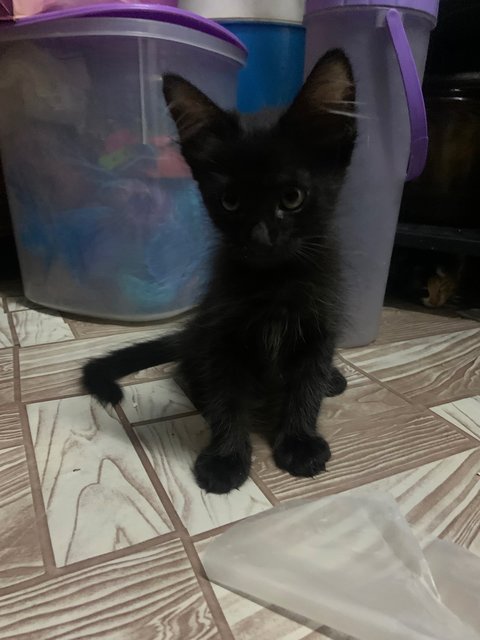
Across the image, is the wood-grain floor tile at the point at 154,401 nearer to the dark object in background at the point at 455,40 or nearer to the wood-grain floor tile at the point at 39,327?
the wood-grain floor tile at the point at 39,327

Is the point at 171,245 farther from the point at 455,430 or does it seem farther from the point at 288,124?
the point at 455,430

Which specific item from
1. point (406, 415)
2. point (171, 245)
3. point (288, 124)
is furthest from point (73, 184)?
point (406, 415)

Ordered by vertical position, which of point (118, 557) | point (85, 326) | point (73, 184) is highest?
point (73, 184)

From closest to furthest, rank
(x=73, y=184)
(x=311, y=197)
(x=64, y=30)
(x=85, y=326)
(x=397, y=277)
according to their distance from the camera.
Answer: (x=311, y=197) → (x=64, y=30) → (x=73, y=184) → (x=85, y=326) → (x=397, y=277)

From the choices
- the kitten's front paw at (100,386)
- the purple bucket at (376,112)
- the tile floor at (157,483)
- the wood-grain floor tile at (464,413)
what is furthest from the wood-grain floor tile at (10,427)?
the wood-grain floor tile at (464,413)

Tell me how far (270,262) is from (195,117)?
266mm

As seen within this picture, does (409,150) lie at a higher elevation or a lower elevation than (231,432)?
higher

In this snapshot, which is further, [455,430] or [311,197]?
[455,430]

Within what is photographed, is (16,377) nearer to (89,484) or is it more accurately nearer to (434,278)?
(89,484)

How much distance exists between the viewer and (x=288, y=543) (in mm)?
685

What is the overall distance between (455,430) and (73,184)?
3.55ft

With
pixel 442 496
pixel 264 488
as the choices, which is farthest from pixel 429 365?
pixel 264 488

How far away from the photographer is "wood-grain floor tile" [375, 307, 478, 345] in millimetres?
1484

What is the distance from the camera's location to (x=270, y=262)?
0.81 meters
